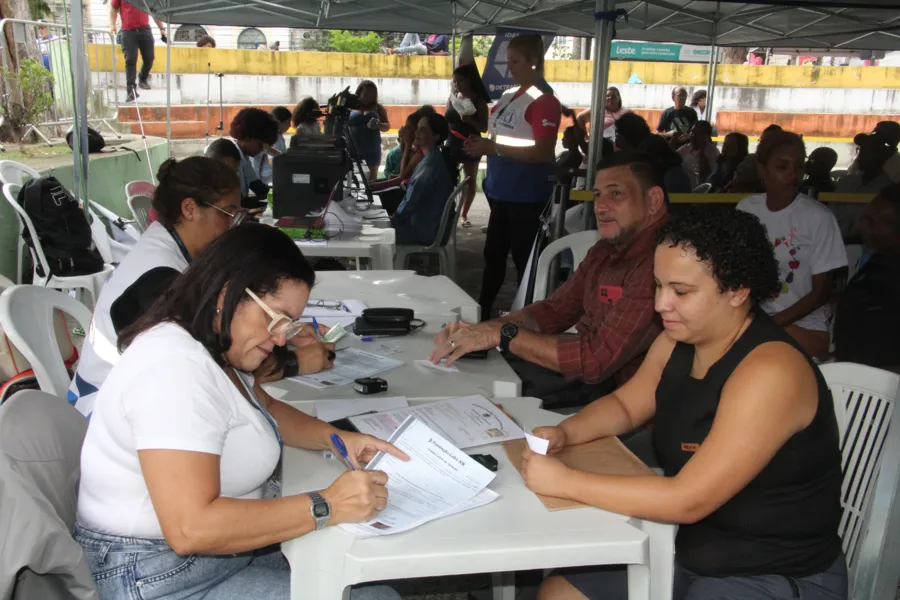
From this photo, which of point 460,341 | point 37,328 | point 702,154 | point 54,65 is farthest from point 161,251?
point 54,65

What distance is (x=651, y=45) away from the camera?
11.9 m

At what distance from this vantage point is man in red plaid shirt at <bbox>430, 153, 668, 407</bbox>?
7.79ft

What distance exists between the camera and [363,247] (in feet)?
13.6

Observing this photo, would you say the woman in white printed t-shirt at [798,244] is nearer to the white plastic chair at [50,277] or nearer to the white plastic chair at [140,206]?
the white plastic chair at [50,277]

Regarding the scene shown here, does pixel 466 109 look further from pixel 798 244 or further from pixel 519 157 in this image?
pixel 798 244

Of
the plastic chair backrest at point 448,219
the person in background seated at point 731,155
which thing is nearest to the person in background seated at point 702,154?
the person in background seated at point 731,155

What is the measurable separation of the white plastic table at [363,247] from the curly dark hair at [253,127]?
5.58 ft

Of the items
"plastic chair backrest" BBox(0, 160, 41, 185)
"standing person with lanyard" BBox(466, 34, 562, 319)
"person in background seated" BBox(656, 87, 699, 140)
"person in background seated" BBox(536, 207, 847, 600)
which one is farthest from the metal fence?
"person in background seated" BBox(656, 87, 699, 140)

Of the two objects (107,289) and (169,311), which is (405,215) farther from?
(169,311)

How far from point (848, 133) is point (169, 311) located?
1940cm

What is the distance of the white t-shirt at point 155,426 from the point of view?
1.28 metres

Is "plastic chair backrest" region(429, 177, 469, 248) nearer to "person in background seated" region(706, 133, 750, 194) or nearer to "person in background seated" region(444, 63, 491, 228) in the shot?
"person in background seated" region(444, 63, 491, 228)

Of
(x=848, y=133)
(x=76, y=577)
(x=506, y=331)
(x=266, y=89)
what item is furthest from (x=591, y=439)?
(x=848, y=133)

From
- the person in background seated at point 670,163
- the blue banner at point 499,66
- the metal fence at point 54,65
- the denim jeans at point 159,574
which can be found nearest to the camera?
the denim jeans at point 159,574
